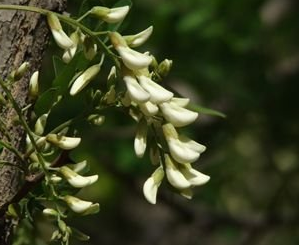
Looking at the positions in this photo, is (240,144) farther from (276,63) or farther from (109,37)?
(109,37)

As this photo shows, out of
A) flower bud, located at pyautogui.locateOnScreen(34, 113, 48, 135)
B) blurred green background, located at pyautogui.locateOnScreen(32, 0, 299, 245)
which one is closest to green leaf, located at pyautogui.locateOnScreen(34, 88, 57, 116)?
flower bud, located at pyautogui.locateOnScreen(34, 113, 48, 135)

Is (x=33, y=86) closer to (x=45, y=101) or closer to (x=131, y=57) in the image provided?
(x=45, y=101)

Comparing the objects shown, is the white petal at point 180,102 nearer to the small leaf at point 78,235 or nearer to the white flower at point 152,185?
the white flower at point 152,185

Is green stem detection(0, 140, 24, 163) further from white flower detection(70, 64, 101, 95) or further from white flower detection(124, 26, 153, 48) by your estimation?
white flower detection(124, 26, 153, 48)

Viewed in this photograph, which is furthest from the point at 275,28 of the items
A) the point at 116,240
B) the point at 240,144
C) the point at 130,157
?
the point at 116,240

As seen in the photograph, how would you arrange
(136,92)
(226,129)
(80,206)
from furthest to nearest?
(226,129), (80,206), (136,92)

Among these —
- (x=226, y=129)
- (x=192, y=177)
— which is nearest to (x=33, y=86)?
(x=192, y=177)

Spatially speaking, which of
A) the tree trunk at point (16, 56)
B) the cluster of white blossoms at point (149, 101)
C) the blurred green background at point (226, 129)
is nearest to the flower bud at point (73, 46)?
the cluster of white blossoms at point (149, 101)
